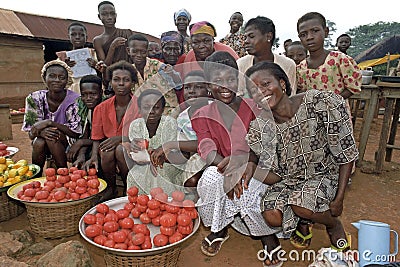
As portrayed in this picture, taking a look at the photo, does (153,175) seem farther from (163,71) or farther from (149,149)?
(163,71)

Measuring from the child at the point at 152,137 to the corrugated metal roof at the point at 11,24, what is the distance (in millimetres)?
7179

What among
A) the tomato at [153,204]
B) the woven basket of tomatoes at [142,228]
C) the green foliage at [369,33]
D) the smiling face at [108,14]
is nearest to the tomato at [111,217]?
the woven basket of tomatoes at [142,228]

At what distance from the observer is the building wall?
8.33 m

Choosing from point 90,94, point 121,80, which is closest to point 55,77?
point 90,94

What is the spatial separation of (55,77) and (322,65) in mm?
2615

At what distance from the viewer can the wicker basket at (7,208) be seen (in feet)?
9.61

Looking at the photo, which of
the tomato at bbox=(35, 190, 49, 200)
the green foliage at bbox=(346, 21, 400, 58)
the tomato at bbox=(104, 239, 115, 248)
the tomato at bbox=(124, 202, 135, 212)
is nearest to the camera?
the tomato at bbox=(104, 239, 115, 248)

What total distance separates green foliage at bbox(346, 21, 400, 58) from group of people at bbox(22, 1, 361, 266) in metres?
24.1

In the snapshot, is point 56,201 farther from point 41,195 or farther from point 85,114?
point 85,114

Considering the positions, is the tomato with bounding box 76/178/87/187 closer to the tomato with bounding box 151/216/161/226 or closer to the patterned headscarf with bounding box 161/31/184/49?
the tomato with bounding box 151/216/161/226

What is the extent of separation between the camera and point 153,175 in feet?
9.25

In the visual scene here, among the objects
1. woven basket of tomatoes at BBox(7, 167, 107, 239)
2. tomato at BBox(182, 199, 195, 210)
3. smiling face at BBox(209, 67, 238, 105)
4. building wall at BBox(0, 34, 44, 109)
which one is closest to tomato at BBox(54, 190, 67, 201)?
woven basket of tomatoes at BBox(7, 167, 107, 239)

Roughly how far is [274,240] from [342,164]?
0.73 meters

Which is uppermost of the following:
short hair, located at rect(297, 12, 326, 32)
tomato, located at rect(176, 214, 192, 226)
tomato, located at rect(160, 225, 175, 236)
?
short hair, located at rect(297, 12, 326, 32)
